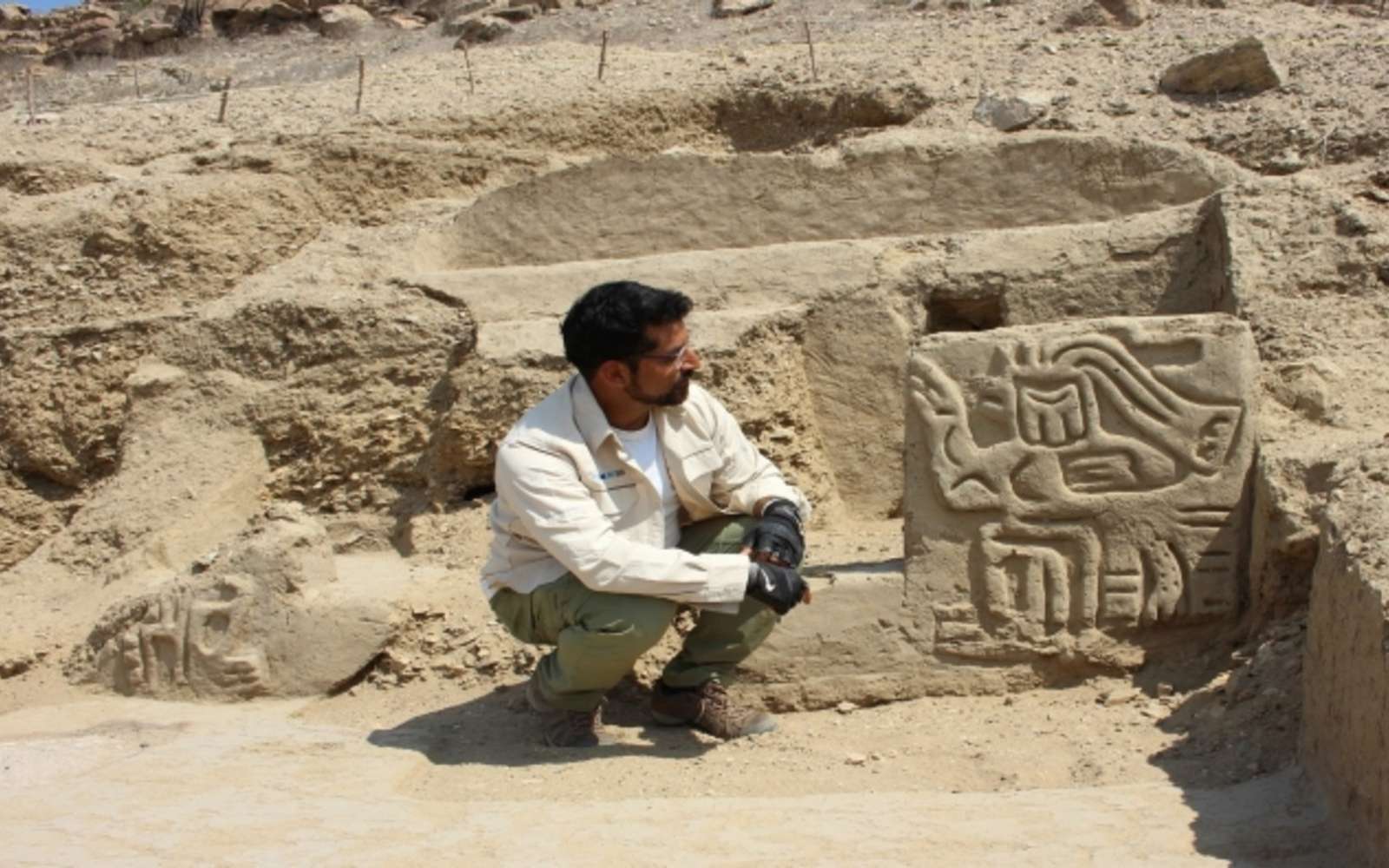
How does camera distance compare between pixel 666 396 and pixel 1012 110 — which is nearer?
pixel 666 396

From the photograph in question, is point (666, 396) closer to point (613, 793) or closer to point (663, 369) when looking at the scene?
point (663, 369)

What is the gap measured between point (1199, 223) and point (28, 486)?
5067 millimetres

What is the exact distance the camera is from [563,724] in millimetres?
4180

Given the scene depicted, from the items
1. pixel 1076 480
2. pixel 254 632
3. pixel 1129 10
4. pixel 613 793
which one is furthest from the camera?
pixel 1129 10

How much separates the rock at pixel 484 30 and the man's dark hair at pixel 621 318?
1059cm

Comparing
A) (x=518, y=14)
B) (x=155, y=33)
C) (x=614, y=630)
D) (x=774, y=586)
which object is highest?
(x=518, y=14)

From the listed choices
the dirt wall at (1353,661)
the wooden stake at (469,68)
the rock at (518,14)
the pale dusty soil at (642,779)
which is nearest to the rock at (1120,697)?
the pale dusty soil at (642,779)

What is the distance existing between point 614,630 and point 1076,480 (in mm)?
1346

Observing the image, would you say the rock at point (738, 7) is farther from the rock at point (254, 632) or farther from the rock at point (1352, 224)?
the rock at point (254, 632)

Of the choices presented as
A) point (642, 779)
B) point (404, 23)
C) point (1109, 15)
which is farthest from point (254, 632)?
point (404, 23)

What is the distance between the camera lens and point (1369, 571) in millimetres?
3061

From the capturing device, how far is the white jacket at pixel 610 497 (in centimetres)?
381

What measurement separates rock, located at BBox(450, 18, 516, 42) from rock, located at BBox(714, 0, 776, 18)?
200 cm

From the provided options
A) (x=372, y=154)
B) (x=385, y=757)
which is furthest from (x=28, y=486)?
(x=385, y=757)
